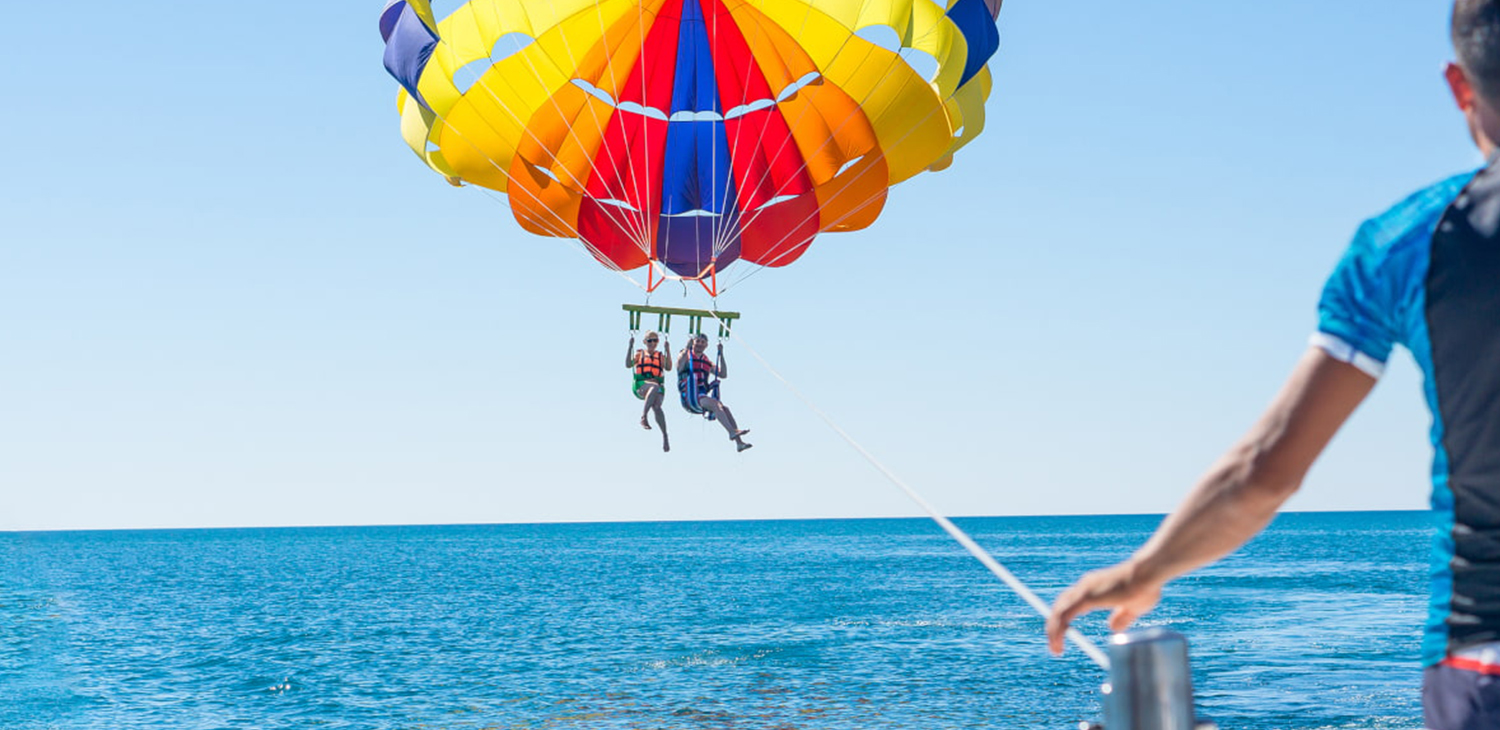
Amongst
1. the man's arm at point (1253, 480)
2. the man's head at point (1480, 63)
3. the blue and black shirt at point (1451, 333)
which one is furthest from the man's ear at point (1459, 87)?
the man's arm at point (1253, 480)

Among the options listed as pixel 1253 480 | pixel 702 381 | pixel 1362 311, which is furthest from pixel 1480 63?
pixel 702 381

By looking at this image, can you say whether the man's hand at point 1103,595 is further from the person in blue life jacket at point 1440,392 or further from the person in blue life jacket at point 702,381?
the person in blue life jacket at point 702,381

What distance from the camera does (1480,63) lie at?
5.04 ft

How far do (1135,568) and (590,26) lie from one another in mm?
11652

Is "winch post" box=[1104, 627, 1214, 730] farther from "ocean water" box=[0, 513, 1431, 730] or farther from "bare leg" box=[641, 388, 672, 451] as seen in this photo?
"ocean water" box=[0, 513, 1431, 730]

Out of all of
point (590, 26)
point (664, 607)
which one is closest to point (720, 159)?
point (590, 26)

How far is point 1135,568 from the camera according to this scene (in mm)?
1611

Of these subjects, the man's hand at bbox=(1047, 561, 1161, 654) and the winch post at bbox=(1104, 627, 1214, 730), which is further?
the man's hand at bbox=(1047, 561, 1161, 654)

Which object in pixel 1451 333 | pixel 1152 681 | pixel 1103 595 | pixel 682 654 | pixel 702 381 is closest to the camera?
pixel 1152 681

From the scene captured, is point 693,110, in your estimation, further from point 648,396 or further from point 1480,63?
point 1480,63

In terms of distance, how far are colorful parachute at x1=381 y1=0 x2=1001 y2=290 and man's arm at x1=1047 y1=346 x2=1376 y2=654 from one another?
1059cm

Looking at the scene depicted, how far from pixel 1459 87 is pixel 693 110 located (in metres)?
11.9

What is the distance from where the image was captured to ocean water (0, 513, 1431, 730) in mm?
23359

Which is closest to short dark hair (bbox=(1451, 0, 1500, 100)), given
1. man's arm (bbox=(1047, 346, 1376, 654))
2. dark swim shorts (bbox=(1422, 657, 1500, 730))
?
man's arm (bbox=(1047, 346, 1376, 654))
